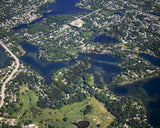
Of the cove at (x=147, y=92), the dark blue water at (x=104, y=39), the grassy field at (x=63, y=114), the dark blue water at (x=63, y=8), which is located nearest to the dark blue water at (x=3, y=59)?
the grassy field at (x=63, y=114)

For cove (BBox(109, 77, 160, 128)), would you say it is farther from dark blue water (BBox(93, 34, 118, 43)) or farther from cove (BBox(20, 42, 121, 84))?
dark blue water (BBox(93, 34, 118, 43))

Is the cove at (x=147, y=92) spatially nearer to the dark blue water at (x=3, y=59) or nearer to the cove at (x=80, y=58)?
the cove at (x=80, y=58)

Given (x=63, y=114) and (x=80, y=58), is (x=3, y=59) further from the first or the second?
(x=63, y=114)

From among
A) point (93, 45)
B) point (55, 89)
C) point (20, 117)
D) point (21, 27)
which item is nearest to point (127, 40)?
point (93, 45)

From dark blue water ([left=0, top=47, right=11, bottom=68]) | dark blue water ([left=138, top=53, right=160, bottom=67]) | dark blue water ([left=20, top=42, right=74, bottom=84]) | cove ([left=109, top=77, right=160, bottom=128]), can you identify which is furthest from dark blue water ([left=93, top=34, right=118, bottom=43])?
dark blue water ([left=0, top=47, right=11, bottom=68])

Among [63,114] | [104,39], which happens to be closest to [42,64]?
[63,114]

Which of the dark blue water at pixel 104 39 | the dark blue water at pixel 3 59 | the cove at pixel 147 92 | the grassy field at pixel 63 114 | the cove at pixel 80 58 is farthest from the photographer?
the dark blue water at pixel 104 39
